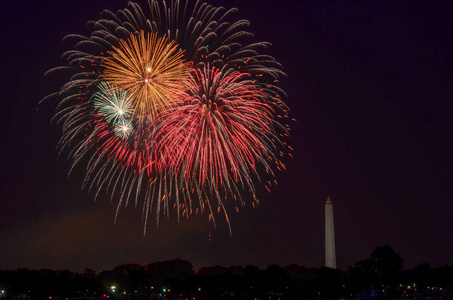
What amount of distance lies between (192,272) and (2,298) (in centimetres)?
5619

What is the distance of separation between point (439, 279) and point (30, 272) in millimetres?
97252

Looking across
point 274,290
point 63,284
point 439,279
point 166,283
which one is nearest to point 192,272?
point 166,283

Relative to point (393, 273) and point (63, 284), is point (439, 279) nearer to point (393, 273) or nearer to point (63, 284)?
point (393, 273)

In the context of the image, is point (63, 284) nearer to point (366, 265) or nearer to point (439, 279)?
point (366, 265)

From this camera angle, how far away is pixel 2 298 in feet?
431

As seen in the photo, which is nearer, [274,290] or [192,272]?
[274,290]

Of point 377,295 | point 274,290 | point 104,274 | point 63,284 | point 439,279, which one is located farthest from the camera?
point 104,274

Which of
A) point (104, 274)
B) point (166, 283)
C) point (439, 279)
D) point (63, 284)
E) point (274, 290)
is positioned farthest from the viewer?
point (104, 274)

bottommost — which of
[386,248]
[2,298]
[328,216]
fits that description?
[2,298]

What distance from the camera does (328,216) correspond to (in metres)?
107

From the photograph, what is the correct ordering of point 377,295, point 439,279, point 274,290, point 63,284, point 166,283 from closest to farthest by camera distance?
point 377,295 < point 274,290 < point 439,279 < point 63,284 < point 166,283

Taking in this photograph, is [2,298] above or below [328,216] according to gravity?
below

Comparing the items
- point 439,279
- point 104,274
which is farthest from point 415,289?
point 104,274

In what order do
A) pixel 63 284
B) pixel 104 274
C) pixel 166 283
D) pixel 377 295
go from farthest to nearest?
1. pixel 104 274
2. pixel 166 283
3. pixel 63 284
4. pixel 377 295
